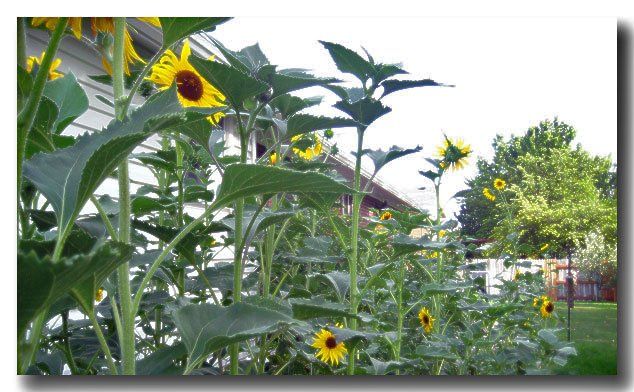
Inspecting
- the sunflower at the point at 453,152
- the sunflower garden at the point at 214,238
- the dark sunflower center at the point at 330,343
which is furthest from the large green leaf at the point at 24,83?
the sunflower at the point at 453,152

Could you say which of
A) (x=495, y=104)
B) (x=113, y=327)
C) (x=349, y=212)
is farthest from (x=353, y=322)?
(x=349, y=212)

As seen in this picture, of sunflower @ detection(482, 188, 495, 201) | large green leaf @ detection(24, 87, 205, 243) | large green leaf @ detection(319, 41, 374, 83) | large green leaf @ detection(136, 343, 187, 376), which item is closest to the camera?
large green leaf @ detection(24, 87, 205, 243)

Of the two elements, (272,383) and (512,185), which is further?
(512,185)

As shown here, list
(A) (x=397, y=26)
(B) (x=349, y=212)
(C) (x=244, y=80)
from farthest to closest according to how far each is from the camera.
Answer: (B) (x=349, y=212)
(A) (x=397, y=26)
(C) (x=244, y=80)

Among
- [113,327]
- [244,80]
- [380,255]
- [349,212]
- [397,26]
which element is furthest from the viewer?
[349,212]

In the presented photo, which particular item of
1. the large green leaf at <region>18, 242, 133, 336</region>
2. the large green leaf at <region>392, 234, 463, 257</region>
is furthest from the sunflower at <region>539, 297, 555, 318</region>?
the large green leaf at <region>18, 242, 133, 336</region>

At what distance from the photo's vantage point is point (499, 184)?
1.26 meters

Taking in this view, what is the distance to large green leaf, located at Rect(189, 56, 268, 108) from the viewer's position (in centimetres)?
86

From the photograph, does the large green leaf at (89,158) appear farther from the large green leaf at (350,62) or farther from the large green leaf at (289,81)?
the large green leaf at (350,62)

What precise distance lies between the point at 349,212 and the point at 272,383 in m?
0.90

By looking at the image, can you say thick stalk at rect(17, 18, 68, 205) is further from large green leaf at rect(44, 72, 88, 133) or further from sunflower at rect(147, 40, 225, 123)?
sunflower at rect(147, 40, 225, 123)

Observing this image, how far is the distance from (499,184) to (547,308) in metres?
0.43

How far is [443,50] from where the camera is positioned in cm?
127

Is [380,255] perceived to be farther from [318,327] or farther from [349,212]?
[318,327]
